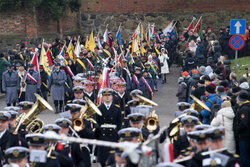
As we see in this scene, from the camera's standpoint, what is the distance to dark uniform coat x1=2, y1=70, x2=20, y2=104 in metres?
18.0

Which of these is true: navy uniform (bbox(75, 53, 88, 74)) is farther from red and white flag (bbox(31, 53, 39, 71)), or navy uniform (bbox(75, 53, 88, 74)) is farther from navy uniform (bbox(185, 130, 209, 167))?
navy uniform (bbox(185, 130, 209, 167))

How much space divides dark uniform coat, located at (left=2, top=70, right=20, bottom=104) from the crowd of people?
0.03 metres

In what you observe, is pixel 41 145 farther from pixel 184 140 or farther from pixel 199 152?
pixel 184 140

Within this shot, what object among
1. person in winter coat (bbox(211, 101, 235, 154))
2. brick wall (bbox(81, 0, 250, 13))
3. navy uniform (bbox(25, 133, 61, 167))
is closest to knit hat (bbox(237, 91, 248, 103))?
person in winter coat (bbox(211, 101, 235, 154))

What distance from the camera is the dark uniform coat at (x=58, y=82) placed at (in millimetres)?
17891

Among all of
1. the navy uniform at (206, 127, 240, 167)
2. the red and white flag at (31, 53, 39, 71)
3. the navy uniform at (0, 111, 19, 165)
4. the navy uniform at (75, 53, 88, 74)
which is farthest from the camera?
the navy uniform at (75, 53, 88, 74)

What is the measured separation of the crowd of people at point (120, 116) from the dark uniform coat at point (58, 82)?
3cm

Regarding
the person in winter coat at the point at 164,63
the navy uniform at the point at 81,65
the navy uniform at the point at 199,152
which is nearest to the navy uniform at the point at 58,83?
the navy uniform at the point at 81,65

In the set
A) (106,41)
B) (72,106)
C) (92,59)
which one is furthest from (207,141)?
(106,41)

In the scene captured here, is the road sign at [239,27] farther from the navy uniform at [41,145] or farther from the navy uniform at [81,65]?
the navy uniform at [41,145]

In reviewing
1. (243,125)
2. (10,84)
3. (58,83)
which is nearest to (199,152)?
(243,125)

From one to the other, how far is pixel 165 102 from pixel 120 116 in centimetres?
891

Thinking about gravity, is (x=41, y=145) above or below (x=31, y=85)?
above

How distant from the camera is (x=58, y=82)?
1786cm
